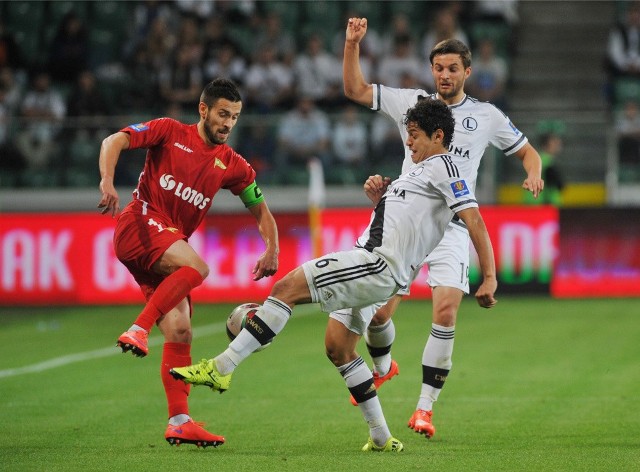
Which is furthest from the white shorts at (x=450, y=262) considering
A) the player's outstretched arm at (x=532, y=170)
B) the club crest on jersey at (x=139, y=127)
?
the club crest on jersey at (x=139, y=127)

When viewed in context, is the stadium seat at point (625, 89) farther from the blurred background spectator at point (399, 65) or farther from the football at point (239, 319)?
the football at point (239, 319)

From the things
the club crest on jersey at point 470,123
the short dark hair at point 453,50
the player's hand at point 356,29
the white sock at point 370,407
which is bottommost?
the white sock at point 370,407

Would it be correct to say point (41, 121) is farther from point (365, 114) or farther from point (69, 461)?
point (69, 461)

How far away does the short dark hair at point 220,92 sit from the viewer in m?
7.44

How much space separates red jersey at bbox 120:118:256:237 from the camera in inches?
301

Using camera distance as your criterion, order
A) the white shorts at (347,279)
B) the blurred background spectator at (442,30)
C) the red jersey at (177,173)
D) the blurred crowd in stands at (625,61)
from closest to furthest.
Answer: the white shorts at (347,279)
the red jersey at (177,173)
the blurred crowd in stands at (625,61)
the blurred background spectator at (442,30)

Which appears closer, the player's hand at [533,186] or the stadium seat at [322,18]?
the player's hand at [533,186]

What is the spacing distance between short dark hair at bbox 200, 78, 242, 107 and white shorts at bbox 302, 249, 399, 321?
127 centimetres

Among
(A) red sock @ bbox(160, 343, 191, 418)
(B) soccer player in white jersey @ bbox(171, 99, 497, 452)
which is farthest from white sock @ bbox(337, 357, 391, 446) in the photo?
(A) red sock @ bbox(160, 343, 191, 418)

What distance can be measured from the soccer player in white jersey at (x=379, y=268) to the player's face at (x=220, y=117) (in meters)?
1.06

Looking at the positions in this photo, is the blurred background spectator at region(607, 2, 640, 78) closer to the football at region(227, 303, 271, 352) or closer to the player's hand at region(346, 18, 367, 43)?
the player's hand at region(346, 18, 367, 43)

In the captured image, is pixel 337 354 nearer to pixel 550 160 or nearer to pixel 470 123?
pixel 470 123

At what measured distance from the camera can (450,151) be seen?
814cm

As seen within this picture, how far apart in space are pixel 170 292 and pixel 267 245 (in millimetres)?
946
